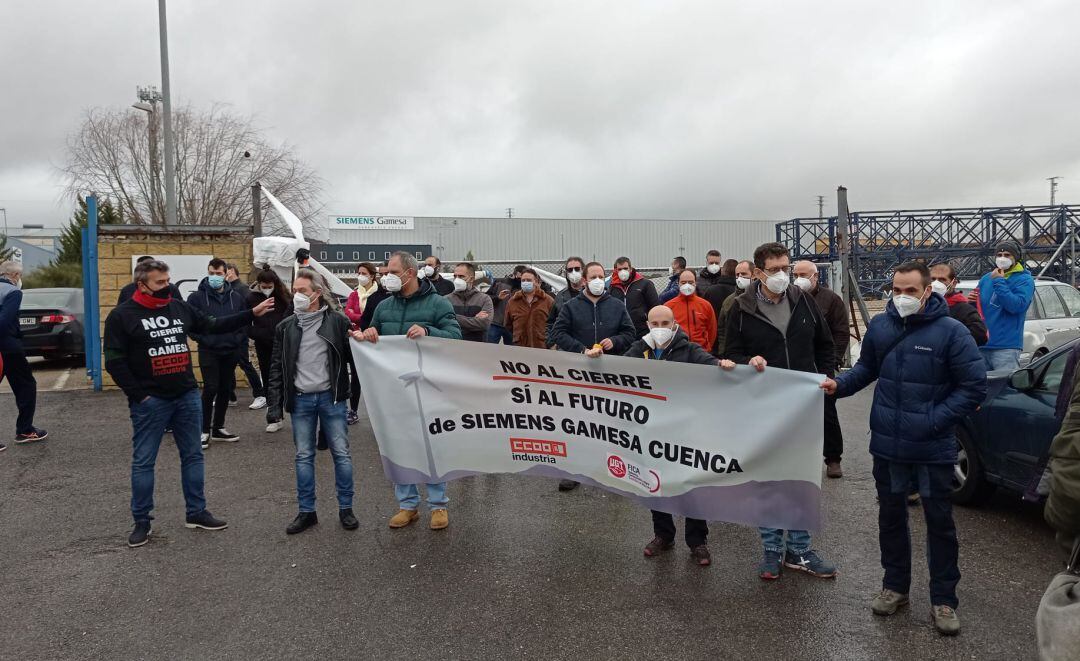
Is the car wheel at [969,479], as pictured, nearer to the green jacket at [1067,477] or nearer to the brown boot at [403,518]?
the green jacket at [1067,477]

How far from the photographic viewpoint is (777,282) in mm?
5102

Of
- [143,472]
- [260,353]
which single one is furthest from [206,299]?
[143,472]

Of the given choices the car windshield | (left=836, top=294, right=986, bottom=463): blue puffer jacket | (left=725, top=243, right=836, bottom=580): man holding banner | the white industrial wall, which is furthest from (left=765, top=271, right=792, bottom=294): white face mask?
the white industrial wall

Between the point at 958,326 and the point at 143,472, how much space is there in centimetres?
Result: 502

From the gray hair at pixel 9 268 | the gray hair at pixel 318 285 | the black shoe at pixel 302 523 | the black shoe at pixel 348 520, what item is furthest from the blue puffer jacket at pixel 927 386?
the gray hair at pixel 9 268

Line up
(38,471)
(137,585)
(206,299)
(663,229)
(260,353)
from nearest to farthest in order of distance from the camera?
1. (137,585)
2. (38,471)
3. (206,299)
4. (260,353)
5. (663,229)

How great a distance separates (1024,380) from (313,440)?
15.8 feet

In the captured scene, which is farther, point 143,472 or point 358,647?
point 143,472

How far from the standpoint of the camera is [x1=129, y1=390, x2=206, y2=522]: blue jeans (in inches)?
204

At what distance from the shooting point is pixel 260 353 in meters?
9.04

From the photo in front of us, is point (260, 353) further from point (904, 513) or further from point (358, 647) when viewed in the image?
point (904, 513)

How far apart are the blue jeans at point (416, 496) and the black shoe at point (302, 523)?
1.16 ft

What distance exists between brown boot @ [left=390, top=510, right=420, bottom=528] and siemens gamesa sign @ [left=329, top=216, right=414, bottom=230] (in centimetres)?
5979

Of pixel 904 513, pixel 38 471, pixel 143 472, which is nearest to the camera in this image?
pixel 904 513
